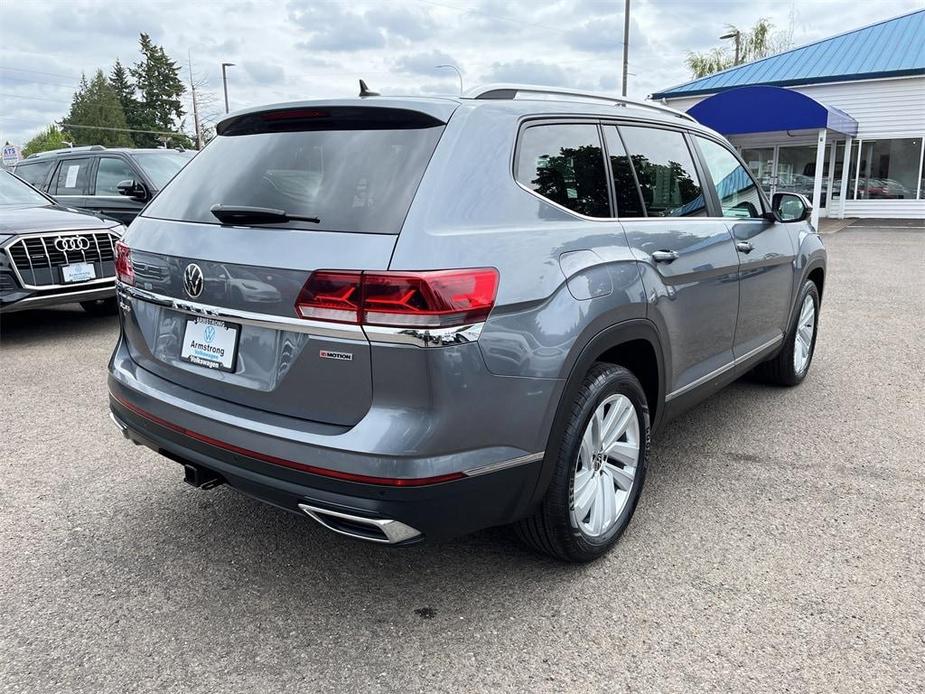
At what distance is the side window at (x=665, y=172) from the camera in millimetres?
3322

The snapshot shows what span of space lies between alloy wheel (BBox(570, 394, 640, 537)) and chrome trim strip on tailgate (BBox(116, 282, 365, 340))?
102cm

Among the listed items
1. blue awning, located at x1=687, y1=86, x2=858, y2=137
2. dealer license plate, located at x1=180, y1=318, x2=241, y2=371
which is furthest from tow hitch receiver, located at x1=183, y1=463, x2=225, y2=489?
blue awning, located at x1=687, y1=86, x2=858, y2=137

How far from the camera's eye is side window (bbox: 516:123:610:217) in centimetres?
268

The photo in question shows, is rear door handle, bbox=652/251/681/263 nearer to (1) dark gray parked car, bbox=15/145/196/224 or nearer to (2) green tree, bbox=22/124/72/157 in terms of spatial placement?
(1) dark gray parked car, bbox=15/145/196/224

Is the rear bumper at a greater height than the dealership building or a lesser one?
lesser

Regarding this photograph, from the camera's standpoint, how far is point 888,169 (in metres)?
22.4

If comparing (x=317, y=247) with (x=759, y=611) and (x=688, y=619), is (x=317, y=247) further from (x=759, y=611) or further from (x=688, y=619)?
(x=759, y=611)

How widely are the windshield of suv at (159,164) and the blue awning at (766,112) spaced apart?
14.6 m

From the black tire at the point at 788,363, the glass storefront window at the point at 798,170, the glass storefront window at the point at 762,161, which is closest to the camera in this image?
the black tire at the point at 788,363

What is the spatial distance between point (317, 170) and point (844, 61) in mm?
25262

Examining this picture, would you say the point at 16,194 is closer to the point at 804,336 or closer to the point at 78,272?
the point at 78,272

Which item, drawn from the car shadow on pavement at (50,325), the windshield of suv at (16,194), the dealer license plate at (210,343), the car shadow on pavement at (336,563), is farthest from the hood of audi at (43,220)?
the dealer license plate at (210,343)

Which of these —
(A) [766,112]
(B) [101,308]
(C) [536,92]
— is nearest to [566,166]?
(C) [536,92]

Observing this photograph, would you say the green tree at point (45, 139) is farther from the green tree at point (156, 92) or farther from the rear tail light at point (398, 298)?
the rear tail light at point (398, 298)
